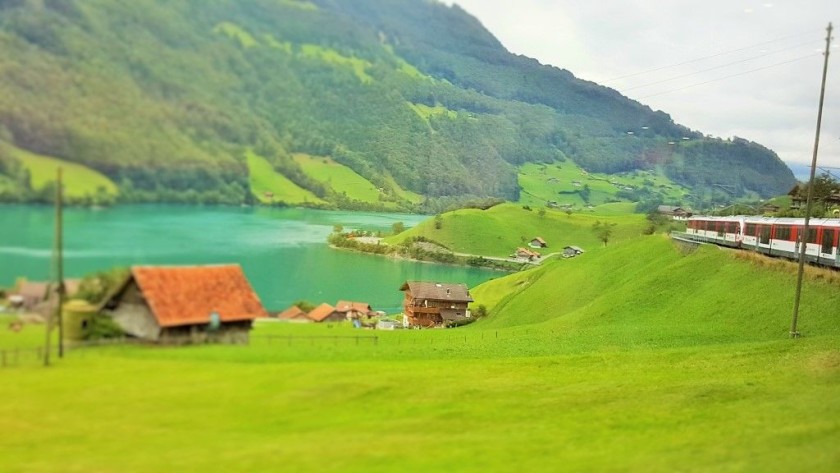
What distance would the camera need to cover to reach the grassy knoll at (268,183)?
11477 millimetres

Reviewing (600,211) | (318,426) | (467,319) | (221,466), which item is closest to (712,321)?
(467,319)

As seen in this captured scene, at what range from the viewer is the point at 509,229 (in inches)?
1656

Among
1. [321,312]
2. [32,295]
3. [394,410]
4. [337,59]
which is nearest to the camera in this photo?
[32,295]

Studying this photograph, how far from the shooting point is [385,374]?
12.8m

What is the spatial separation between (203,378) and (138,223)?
254 cm

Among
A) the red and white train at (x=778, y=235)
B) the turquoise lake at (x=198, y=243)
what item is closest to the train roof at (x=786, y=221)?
the red and white train at (x=778, y=235)

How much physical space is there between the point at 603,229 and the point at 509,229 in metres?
17.7

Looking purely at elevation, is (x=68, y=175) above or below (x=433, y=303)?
above

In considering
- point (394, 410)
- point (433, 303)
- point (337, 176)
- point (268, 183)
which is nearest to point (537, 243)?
point (433, 303)

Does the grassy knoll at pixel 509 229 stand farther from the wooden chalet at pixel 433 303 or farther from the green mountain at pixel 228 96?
the green mountain at pixel 228 96

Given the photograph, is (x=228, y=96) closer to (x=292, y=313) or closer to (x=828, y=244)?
(x=292, y=313)

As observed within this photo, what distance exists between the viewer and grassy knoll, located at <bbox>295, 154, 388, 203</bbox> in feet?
41.6

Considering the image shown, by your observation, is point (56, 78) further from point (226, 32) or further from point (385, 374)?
point (385, 374)

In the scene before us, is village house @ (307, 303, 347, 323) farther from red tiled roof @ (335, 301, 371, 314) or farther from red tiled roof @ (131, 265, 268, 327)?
red tiled roof @ (131, 265, 268, 327)
